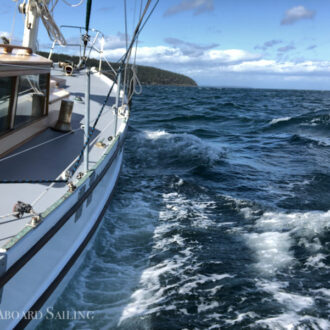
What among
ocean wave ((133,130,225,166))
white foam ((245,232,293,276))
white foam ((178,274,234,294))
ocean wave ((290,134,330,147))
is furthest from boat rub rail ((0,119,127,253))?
ocean wave ((290,134,330,147))

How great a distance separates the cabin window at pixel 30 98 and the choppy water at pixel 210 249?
7.98ft

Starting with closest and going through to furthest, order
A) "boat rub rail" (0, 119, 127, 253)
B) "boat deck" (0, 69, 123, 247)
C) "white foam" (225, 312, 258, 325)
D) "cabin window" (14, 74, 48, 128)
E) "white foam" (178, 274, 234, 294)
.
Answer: "boat rub rail" (0, 119, 127, 253) < "boat deck" (0, 69, 123, 247) < "white foam" (225, 312, 258, 325) < "white foam" (178, 274, 234, 294) < "cabin window" (14, 74, 48, 128)

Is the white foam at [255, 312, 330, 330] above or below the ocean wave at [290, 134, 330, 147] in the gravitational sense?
below

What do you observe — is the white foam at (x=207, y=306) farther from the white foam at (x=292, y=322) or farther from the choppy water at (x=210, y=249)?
the white foam at (x=292, y=322)

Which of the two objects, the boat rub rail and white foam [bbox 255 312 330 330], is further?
white foam [bbox 255 312 330 330]

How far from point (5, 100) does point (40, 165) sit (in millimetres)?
1096

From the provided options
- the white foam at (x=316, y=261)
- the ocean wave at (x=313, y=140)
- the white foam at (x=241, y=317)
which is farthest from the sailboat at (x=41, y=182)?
the ocean wave at (x=313, y=140)

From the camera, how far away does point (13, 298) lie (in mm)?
3363

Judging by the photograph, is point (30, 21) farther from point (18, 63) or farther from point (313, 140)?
point (313, 140)

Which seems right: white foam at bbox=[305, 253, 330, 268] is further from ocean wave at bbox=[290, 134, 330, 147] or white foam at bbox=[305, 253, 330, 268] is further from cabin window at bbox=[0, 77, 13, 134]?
ocean wave at bbox=[290, 134, 330, 147]

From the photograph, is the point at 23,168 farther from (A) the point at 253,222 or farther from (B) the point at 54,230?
(A) the point at 253,222

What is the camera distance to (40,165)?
18.2 feet

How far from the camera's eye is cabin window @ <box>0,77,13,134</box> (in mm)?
4854

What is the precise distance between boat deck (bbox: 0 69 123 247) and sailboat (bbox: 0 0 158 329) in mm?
11
